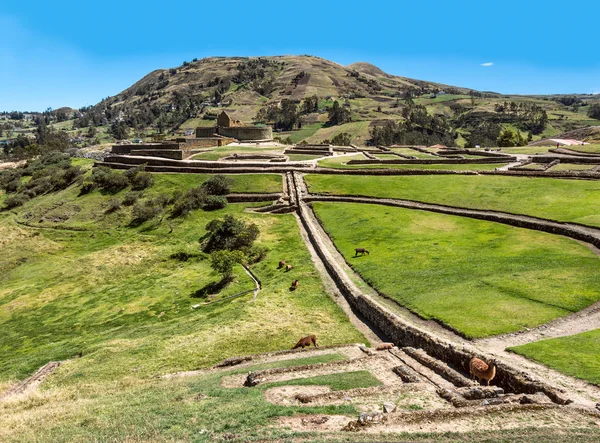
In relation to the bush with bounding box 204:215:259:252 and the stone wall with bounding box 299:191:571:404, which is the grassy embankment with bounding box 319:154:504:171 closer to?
the bush with bounding box 204:215:259:252

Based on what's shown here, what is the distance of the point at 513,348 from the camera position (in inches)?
511

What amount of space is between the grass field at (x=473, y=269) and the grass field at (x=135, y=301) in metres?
3.59

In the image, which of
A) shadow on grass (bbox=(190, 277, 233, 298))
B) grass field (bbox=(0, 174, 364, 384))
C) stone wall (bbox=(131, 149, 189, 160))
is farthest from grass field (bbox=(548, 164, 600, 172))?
stone wall (bbox=(131, 149, 189, 160))

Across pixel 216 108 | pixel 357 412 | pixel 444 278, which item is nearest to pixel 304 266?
pixel 444 278

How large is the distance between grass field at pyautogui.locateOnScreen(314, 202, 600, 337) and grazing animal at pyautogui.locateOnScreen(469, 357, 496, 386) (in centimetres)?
306

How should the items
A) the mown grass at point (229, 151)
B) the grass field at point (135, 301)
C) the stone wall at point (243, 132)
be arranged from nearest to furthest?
the grass field at point (135, 301) → the mown grass at point (229, 151) → the stone wall at point (243, 132)

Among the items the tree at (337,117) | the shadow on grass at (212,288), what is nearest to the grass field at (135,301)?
the shadow on grass at (212,288)

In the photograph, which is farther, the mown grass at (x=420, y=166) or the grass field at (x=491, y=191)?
the mown grass at (x=420, y=166)

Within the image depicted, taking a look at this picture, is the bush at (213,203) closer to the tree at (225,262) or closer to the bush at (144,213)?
the bush at (144,213)

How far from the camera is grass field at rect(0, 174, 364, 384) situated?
17781 millimetres

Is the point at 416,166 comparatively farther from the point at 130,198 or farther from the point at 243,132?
the point at 243,132

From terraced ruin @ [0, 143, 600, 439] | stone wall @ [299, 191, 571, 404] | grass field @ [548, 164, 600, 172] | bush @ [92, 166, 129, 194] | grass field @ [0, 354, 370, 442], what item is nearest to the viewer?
terraced ruin @ [0, 143, 600, 439]

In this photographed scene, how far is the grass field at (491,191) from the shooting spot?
1121 inches

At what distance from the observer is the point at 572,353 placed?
1195 centimetres
